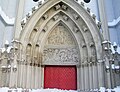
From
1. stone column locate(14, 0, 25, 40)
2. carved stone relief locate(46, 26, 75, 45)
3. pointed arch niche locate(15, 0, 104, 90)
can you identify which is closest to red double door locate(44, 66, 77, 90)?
pointed arch niche locate(15, 0, 104, 90)

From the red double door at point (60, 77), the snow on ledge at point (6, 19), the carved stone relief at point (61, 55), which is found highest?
the snow on ledge at point (6, 19)

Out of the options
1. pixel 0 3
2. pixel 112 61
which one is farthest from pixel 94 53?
pixel 0 3

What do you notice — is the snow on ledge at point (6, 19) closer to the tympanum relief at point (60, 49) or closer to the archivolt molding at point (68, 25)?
the archivolt molding at point (68, 25)

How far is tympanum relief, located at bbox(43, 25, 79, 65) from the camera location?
7.57 m

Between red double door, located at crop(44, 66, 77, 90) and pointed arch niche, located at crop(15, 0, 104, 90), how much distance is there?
0.19 metres

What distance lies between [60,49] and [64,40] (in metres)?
0.43

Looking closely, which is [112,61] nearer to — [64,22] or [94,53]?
[94,53]

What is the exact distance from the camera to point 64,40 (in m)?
7.91

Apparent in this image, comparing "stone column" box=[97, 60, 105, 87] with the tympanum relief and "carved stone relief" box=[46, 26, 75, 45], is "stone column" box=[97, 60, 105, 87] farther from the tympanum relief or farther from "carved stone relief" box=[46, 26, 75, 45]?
"carved stone relief" box=[46, 26, 75, 45]

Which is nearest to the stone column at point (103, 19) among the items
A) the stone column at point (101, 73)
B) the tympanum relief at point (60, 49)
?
the stone column at point (101, 73)

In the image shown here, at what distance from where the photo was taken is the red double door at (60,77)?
7.31 meters

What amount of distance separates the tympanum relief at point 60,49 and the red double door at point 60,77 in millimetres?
246

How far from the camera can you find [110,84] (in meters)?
6.28

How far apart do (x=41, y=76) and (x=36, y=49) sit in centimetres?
107
